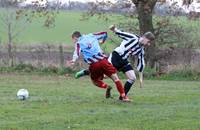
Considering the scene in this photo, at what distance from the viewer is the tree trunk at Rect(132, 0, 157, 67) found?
31812mm

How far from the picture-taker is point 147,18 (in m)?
32.9

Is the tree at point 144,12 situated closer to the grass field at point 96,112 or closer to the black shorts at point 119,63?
the grass field at point 96,112

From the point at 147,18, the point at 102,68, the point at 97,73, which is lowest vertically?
the point at 147,18

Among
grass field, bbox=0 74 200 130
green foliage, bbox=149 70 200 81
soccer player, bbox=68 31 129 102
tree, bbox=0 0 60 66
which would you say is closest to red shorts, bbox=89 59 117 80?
soccer player, bbox=68 31 129 102

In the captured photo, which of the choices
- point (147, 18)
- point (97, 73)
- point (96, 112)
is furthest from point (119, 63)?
point (147, 18)

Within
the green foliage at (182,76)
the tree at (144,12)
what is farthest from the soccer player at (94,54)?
the tree at (144,12)

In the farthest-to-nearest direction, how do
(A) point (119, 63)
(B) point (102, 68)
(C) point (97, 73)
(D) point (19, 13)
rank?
(D) point (19, 13)
(A) point (119, 63)
(C) point (97, 73)
(B) point (102, 68)

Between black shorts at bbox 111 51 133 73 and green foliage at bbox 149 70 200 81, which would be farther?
green foliage at bbox 149 70 200 81

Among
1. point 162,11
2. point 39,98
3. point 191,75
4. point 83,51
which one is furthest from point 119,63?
point 162,11

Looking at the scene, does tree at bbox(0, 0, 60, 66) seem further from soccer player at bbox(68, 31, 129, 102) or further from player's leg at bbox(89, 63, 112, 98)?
soccer player at bbox(68, 31, 129, 102)

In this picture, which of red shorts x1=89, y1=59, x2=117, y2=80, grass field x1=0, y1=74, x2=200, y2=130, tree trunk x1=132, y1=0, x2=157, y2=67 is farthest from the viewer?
tree trunk x1=132, y1=0, x2=157, y2=67

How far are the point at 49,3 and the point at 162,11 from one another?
5.99 m

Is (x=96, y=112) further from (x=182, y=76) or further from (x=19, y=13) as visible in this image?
(x=19, y=13)

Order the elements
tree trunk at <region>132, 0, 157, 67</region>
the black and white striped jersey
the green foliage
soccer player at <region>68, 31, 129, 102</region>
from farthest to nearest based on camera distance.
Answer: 1. tree trunk at <region>132, 0, 157, 67</region>
2. the green foliage
3. the black and white striped jersey
4. soccer player at <region>68, 31, 129, 102</region>
